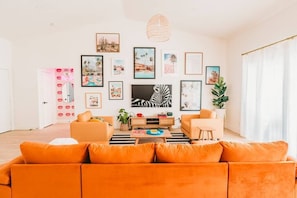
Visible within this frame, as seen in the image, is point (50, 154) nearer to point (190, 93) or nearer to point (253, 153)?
point (253, 153)

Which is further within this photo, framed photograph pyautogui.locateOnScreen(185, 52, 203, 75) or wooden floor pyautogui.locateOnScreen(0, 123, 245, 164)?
framed photograph pyautogui.locateOnScreen(185, 52, 203, 75)

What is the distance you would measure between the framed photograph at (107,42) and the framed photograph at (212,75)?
320cm

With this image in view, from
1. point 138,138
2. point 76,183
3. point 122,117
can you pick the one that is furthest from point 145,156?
point 122,117

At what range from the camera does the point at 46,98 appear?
304 inches

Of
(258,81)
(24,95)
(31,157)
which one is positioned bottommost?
(31,157)

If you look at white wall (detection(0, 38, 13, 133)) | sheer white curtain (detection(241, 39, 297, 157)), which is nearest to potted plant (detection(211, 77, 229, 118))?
sheer white curtain (detection(241, 39, 297, 157))

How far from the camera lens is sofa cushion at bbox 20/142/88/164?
6.24 ft

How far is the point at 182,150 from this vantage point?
1962 mm

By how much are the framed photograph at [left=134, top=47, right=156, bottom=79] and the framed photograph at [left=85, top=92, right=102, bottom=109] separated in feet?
4.77

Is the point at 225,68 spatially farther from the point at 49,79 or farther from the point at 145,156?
the point at 49,79

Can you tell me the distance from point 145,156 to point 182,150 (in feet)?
1.19

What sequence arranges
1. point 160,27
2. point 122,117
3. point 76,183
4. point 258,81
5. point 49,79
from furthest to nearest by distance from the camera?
point 49,79 < point 122,117 < point 258,81 < point 160,27 < point 76,183

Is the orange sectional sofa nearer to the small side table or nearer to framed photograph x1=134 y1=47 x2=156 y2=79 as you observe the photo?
the small side table

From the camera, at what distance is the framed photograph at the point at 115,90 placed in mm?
6938
